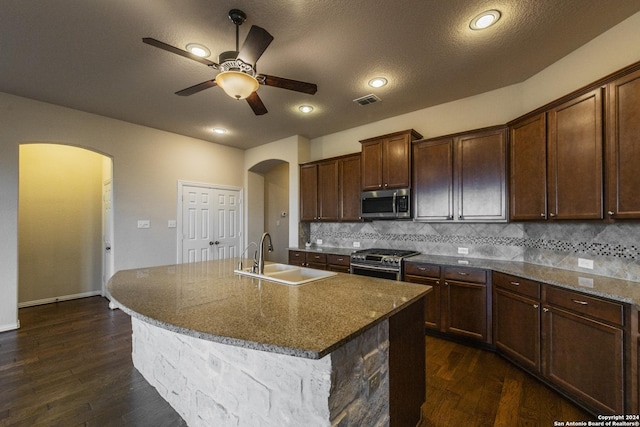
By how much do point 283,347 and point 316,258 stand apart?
11.0 ft

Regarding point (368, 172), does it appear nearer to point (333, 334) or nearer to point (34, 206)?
point (333, 334)

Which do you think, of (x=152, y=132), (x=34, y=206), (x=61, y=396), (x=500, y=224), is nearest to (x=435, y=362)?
(x=500, y=224)

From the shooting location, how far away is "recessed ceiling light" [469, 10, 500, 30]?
78.3 inches

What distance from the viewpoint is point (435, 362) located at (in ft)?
8.39

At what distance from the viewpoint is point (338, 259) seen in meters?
3.96

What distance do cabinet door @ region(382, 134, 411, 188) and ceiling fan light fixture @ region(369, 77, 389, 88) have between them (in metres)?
0.77

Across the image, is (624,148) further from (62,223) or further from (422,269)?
(62,223)

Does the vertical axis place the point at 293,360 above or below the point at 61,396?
above

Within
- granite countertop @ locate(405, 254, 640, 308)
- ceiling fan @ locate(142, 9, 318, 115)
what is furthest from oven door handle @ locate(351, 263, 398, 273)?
ceiling fan @ locate(142, 9, 318, 115)

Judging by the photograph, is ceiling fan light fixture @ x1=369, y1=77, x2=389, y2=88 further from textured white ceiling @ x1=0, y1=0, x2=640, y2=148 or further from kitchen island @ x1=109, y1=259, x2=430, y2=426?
kitchen island @ x1=109, y1=259, x2=430, y2=426

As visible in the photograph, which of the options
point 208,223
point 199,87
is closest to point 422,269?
point 199,87

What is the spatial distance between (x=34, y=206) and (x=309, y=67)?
4.85m

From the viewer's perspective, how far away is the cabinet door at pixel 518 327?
222 cm

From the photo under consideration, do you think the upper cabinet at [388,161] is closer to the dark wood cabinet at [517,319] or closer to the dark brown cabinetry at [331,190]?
the dark brown cabinetry at [331,190]
